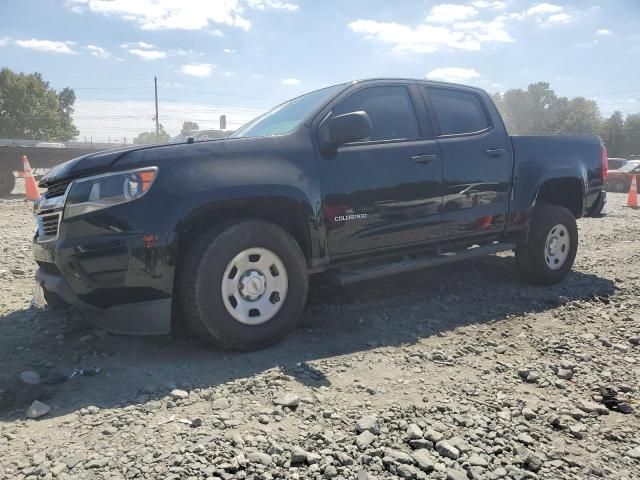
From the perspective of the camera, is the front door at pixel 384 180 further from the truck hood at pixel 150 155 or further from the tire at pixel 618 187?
the tire at pixel 618 187

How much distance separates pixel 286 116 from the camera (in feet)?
13.3

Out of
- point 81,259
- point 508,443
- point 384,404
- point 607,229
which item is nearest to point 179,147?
point 81,259

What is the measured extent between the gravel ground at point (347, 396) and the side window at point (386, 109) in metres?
1.47

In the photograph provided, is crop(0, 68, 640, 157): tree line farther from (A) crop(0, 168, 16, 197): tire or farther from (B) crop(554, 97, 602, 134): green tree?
(A) crop(0, 168, 16, 197): tire

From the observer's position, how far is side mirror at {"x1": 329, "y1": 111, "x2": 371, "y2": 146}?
11.2ft

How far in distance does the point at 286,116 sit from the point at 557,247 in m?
3.13

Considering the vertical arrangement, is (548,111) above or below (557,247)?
above

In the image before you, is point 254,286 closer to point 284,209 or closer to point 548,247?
point 284,209

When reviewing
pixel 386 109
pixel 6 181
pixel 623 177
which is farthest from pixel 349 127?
pixel 623 177

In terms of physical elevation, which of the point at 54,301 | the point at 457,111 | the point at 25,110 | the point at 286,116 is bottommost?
the point at 54,301

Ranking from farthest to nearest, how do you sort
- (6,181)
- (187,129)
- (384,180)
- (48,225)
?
(187,129)
(6,181)
(384,180)
(48,225)

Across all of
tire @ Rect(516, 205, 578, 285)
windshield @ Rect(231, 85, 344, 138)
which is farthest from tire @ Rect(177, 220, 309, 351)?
tire @ Rect(516, 205, 578, 285)

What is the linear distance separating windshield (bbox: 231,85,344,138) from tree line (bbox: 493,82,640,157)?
56033mm

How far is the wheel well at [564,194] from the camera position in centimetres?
504
